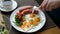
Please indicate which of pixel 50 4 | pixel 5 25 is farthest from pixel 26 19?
pixel 50 4

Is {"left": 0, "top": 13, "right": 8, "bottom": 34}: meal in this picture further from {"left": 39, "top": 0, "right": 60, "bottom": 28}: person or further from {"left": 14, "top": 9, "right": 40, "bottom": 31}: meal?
{"left": 39, "top": 0, "right": 60, "bottom": 28}: person

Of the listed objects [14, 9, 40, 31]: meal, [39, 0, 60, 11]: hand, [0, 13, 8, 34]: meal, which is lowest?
[0, 13, 8, 34]: meal

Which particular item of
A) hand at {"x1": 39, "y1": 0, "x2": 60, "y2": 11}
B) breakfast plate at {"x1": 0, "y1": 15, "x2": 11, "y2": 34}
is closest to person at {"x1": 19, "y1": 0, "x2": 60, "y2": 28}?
hand at {"x1": 39, "y1": 0, "x2": 60, "y2": 11}

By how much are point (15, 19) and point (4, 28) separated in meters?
0.09

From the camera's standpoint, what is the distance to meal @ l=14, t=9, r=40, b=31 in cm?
84

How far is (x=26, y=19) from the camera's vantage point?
87cm

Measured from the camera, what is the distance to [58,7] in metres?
1.08

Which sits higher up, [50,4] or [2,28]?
[50,4]

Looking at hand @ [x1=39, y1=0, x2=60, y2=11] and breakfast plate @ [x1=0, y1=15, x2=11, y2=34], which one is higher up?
hand @ [x1=39, y1=0, x2=60, y2=11]

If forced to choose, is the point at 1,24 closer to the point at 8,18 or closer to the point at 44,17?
the point at 8,18

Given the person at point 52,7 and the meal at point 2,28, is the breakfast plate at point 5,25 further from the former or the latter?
the person at point 52,7

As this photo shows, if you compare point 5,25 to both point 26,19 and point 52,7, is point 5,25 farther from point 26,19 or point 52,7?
point 52,7

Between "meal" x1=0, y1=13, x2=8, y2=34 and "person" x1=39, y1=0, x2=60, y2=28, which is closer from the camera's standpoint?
"meal" x1=0, y1=13, x2=8, y2=34

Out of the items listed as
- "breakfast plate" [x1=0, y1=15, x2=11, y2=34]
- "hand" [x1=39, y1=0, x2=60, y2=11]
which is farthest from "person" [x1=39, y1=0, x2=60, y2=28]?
"breakfast plate" [x1=0, y1=15, x2=11, y2=34]
